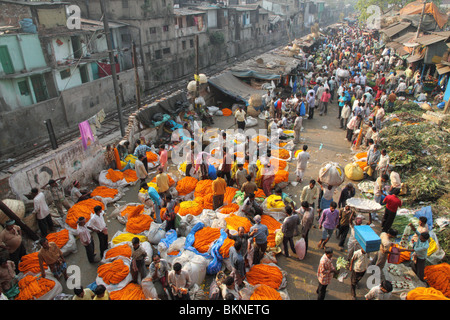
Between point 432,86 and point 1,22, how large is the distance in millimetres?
24367

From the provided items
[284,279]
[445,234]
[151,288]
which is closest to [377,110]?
[445,234]

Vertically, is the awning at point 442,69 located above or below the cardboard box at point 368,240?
above

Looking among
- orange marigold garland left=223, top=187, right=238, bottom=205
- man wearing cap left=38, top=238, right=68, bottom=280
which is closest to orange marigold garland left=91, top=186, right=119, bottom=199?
man wearing cap left=38, top=238, right=68, bottom=280

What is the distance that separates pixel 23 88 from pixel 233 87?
11.9 metres

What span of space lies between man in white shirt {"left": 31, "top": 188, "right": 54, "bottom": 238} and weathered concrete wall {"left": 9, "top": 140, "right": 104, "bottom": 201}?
552 millimetres

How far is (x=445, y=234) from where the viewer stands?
6.77m

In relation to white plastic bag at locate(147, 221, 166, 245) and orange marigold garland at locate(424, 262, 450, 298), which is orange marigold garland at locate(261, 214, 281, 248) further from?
orange marigold garland at locate(424, 262, 450, 298)

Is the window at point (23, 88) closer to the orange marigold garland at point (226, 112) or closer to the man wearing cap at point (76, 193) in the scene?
the orange marigold garland at point (226, 112)

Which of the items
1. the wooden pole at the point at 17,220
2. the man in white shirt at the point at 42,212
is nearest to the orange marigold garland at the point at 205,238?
the man in white shirt at the point at 42,212

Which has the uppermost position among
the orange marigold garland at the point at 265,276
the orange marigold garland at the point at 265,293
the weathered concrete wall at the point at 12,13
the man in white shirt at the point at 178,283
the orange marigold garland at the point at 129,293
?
the weathered concrete wall at the point at 12,13

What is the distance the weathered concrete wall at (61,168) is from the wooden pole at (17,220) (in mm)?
1008

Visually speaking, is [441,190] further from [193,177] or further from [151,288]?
[151,288]

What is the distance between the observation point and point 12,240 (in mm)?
6309

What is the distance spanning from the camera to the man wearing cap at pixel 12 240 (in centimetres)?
627
